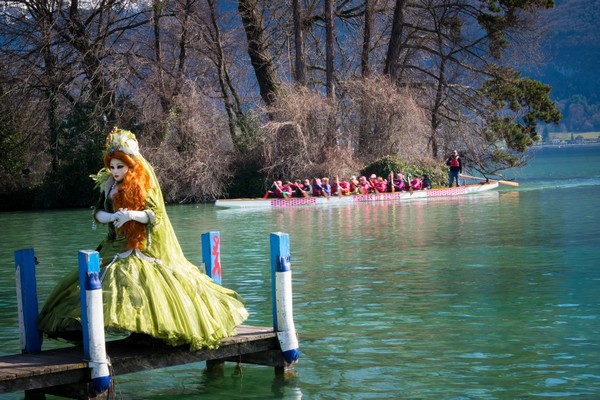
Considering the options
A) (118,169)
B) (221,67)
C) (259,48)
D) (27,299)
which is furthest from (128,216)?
(259,48)

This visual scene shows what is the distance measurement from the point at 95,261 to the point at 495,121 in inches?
1550

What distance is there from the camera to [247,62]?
154 ft

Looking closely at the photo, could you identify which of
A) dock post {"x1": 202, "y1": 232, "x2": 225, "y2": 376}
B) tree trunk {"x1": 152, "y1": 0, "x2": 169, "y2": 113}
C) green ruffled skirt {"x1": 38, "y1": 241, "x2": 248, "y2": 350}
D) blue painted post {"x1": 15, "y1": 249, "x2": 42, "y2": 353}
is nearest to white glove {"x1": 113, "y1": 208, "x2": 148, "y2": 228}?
green ruffled skirt {"x1": 38, "y1": 241, "x2": 248, "y2": 350}

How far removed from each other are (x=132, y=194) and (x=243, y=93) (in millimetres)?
38687

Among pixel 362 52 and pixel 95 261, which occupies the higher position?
pixel 362 52

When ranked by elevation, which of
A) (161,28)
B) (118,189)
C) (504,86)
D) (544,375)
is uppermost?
(161,28)

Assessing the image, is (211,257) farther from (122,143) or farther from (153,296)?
(122,143)

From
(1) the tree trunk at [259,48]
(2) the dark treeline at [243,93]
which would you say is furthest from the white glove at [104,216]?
(1) the tree trunk at [259,48]

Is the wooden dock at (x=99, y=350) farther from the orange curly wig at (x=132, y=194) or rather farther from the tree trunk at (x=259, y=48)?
the tree trunk at (x=259, y=48)

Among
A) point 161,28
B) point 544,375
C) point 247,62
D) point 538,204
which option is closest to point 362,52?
point 247,62

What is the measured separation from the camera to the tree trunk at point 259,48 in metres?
44.8

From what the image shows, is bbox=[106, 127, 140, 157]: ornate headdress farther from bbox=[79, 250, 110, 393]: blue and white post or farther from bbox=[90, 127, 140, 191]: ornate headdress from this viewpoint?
bbox=[79, 250, 110, 393]: blue and white post

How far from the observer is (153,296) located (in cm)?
852

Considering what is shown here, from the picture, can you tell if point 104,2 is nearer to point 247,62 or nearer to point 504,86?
point 247,62
